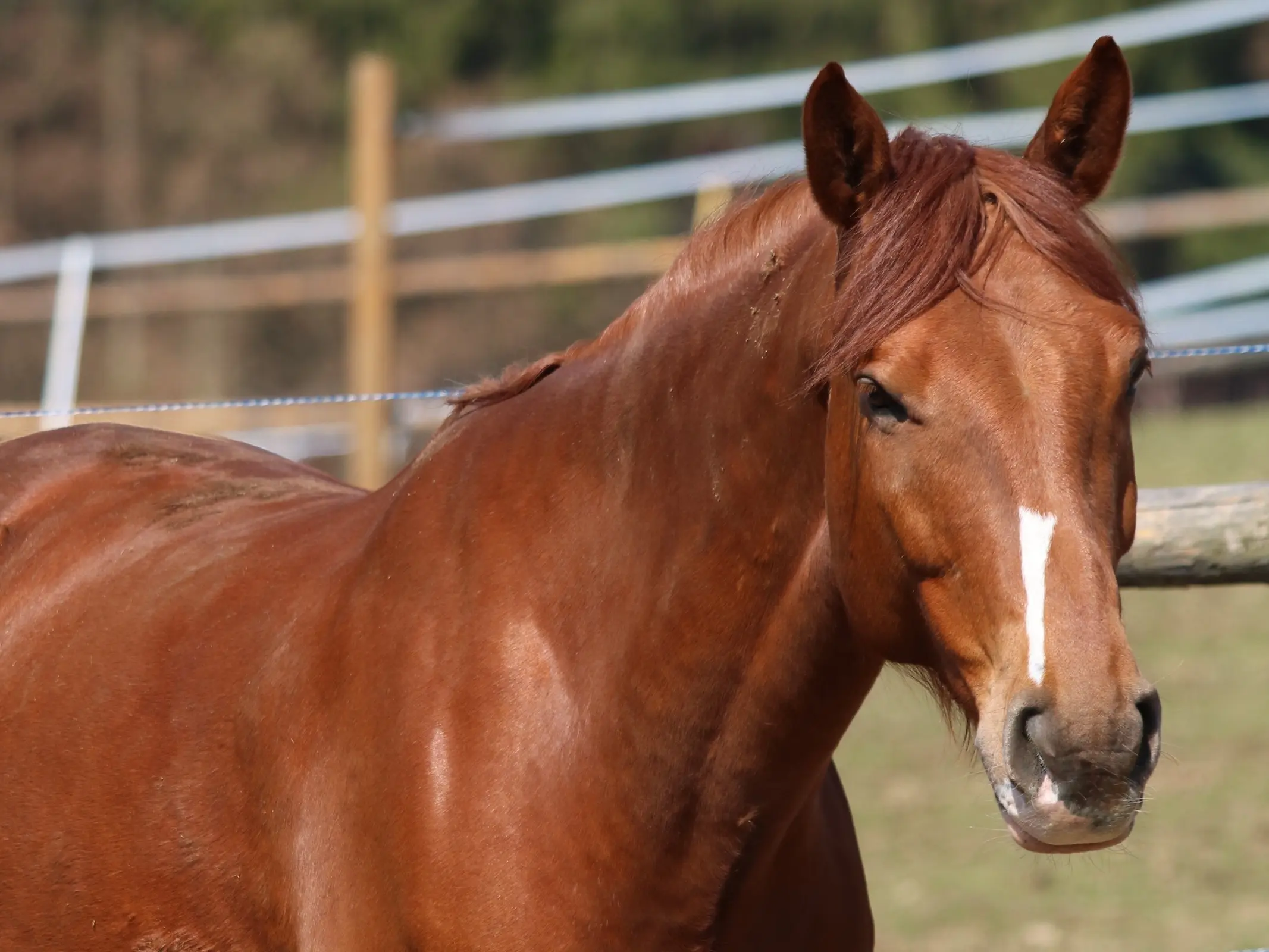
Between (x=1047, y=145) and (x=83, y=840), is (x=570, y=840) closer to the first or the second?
(x=83, y=840)

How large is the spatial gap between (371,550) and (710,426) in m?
0.56

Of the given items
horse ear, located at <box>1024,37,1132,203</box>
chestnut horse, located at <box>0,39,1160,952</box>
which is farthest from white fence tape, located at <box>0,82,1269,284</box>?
chestnut horse, located at <box>0,39,1160,952</box>

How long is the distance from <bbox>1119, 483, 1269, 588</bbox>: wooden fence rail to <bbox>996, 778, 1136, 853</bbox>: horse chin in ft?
5.40

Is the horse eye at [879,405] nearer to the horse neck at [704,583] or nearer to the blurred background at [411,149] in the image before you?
the horse neck at [704,583]

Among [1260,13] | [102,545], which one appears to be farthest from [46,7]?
[102,545]

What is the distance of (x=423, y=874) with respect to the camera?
2.14 m

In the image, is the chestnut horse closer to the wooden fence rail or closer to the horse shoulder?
the horse shoulder

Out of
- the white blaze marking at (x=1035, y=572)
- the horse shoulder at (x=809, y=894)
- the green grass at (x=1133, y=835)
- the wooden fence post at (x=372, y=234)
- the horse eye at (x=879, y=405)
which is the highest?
the wooden fence post at (x=372, y=234)

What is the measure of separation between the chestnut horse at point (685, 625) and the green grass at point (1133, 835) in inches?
50.1

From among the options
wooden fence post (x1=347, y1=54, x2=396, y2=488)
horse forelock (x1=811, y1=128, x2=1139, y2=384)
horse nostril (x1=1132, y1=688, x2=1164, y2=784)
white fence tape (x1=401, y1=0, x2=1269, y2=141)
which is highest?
white fence tape (x1=401, y1=0, x2=1269, y2=141)

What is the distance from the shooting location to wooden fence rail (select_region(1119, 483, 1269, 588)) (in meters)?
3.33

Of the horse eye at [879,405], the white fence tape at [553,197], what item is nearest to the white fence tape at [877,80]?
the white fence tape at [553,197]

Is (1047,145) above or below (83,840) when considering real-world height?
above

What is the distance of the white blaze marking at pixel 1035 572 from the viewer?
5.74ft
